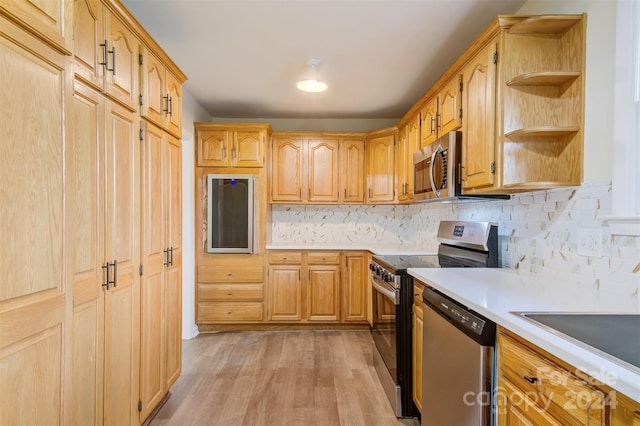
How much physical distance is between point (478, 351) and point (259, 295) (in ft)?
8.77

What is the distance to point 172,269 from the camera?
7.13ft

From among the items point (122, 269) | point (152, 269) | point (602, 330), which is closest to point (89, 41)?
point (122, 269)

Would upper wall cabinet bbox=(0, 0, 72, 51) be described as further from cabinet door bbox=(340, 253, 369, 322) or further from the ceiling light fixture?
cabinet door bbox=(340, 253, 369, 322)

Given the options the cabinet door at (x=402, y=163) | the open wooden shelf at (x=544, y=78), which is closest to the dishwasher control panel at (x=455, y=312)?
the open wooden shelf at (x=544, y=78)

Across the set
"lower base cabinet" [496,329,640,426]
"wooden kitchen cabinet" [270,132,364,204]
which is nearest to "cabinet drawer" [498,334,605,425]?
"lower base cabinet" [496,329,640,426]

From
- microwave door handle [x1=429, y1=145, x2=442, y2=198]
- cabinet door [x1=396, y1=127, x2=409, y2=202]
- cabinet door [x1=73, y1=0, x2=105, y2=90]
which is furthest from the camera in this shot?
cabinet door [x1=396, y1=127, x2=409, y2=202]

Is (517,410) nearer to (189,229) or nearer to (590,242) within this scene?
(590,242)

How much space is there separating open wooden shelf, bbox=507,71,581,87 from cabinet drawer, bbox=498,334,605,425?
121 centimetres

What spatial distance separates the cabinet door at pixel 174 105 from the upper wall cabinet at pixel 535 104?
6.45ft

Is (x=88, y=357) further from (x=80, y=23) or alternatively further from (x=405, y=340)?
(x=405, y=340)

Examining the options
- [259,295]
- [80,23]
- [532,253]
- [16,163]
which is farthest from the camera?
[259,295]

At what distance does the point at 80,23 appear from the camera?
1.31 metres

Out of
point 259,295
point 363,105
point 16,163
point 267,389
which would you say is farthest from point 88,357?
point 363,105

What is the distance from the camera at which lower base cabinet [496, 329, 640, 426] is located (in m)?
0.72
